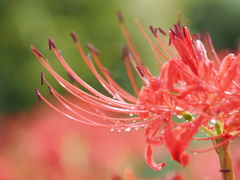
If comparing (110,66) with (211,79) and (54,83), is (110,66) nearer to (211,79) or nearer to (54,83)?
(54,83)

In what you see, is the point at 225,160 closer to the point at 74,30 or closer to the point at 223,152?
the point at 223,152

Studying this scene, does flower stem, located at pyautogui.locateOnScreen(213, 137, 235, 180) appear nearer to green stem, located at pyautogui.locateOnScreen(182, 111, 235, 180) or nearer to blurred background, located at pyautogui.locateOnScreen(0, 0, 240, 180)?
green stem, located at pyautogui.locateOnScreen(182, 111, 235, 180)

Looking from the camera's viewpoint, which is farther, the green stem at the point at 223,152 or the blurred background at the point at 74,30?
the blurred background at the point at 74,30

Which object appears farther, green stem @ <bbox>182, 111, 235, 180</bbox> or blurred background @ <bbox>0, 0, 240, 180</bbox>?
blurred background @ <bbox>0, 0, 240, 180</bbox>

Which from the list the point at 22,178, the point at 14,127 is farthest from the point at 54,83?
the point at 22,178

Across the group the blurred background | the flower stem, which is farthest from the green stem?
the blurred background

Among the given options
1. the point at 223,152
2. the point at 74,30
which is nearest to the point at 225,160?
the point at 223,152

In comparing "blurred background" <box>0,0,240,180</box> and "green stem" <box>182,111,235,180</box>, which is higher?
"blurred background" <box>0,0,240,180</box>

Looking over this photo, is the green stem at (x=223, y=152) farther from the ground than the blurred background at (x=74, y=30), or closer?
closer

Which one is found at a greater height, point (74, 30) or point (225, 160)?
point (74, 30)

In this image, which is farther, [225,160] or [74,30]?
[74,30]

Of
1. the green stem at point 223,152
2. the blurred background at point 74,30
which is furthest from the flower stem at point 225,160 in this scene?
the blurred background at point 74,30

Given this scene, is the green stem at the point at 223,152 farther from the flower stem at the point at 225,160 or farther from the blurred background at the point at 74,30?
the blurred background at the point at 74,30
